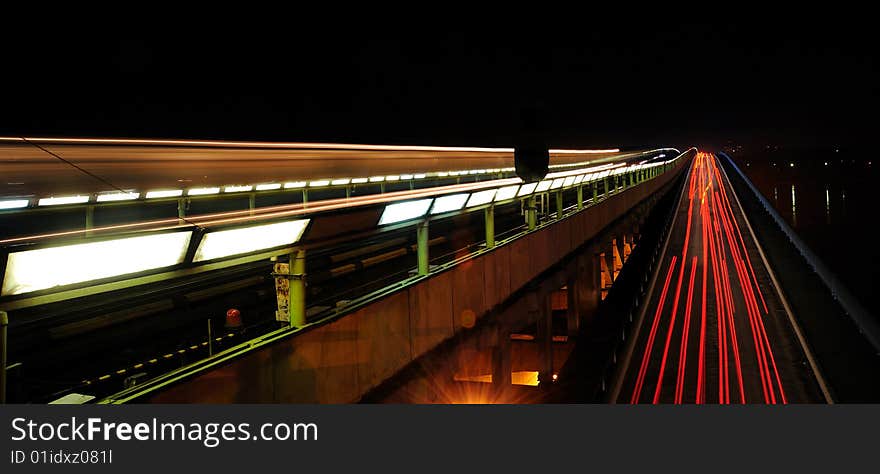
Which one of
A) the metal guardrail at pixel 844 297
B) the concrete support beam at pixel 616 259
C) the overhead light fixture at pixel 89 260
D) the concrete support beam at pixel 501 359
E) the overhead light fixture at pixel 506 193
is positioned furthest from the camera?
the concrete support beam at pixel 616 259

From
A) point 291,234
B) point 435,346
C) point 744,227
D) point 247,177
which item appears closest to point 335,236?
point 291,234

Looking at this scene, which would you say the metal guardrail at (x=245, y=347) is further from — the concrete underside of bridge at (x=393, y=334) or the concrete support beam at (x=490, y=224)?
the concrete support beam at (x=490, y=224)

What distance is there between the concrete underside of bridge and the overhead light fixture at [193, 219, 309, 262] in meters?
0.84

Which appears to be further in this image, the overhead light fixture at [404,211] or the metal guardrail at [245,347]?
the overhead light fixture at [404,211]

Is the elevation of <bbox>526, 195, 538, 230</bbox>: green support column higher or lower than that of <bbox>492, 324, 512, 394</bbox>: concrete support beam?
higher

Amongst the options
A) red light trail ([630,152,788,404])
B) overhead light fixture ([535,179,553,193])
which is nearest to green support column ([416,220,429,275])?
overhead light fixture ([535,179,553,193])

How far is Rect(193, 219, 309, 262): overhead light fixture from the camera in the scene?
141 inches

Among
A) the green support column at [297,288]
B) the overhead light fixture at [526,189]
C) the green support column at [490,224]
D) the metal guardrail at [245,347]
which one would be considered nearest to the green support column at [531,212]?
the overhead light fixture at [526,189]

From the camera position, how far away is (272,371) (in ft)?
15.0

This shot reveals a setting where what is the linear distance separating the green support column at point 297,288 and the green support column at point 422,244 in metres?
2.11

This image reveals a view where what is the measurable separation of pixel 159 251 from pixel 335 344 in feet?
7.42

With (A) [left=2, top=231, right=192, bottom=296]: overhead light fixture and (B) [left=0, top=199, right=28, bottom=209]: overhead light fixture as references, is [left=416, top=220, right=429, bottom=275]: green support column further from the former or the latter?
(B) [left=0, top=199, right=28, bottom=209]: overhead light fixture

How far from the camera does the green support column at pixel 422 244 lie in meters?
6.89

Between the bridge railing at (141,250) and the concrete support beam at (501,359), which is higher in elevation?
the bridge railing at (141,250)
